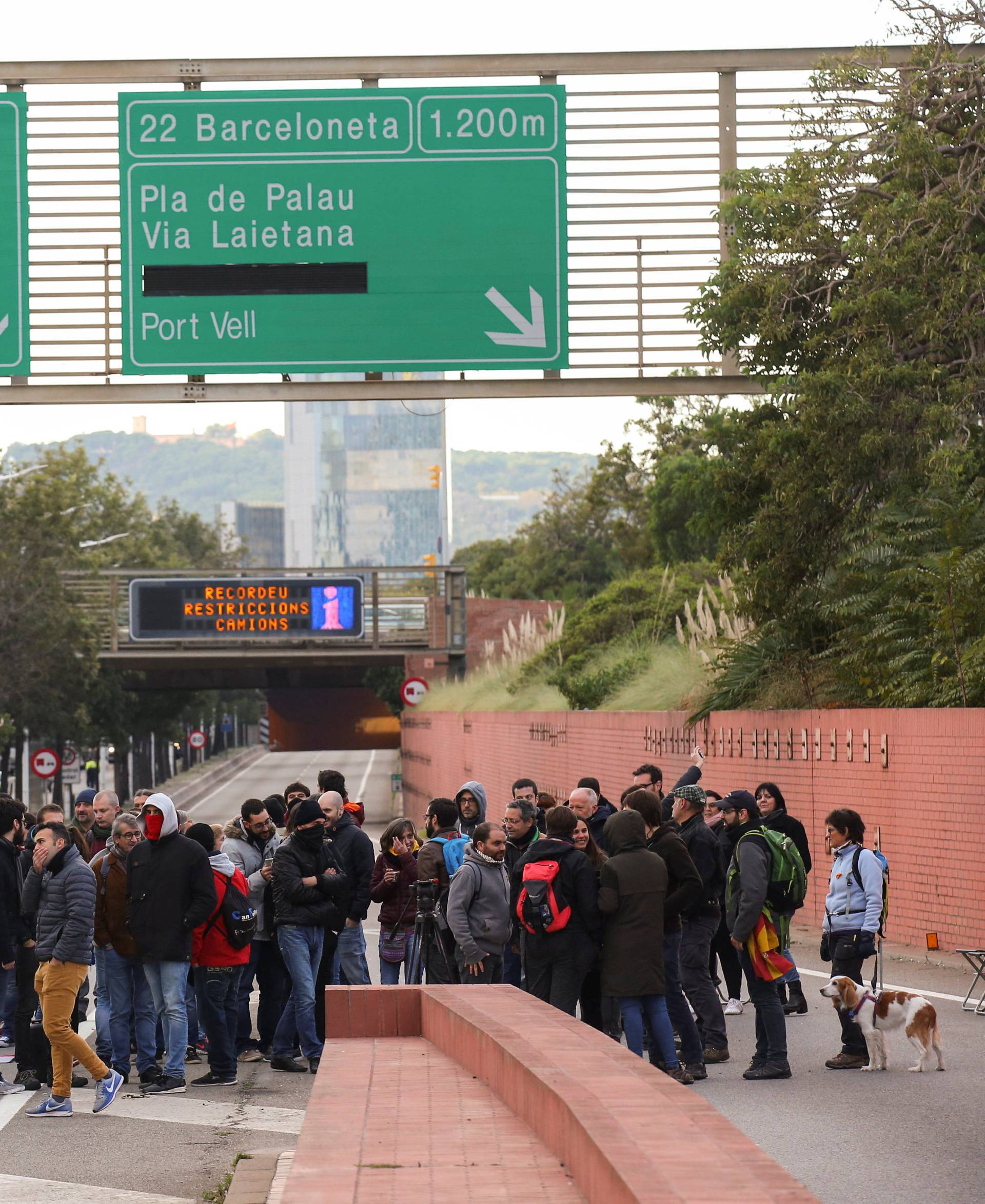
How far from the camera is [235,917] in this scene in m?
11.6

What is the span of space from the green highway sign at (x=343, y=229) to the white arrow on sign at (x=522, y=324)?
14mm

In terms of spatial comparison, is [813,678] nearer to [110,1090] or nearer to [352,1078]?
[110,1090]

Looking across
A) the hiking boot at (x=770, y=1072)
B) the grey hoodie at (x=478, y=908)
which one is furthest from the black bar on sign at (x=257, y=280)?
the hiking boot at (x=770, y=1072)

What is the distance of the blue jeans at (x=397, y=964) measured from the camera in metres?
12.8

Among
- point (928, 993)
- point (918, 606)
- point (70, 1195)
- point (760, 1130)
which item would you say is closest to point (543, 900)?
point (760, 1130)

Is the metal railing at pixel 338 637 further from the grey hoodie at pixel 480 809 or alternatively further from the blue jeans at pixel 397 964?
the grey hoodie at pixel 480 809

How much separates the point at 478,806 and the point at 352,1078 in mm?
4942

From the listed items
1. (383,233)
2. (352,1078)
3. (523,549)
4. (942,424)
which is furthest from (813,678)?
(523,549)

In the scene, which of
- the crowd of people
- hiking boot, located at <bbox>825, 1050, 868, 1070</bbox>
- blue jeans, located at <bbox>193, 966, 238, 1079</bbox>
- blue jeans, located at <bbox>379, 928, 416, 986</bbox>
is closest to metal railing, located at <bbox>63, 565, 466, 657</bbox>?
blue jeans, located at <bbox>379, 928, 416, 986</bbox>

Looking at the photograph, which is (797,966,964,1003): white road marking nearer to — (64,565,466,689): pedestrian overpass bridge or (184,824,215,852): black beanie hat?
(184,824,215,852): black beanie hat

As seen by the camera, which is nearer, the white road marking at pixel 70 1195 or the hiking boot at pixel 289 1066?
the white road marking at pixel 70 1195

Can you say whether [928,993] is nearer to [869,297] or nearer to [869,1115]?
[869,1115]

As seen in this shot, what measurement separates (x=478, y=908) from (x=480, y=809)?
6.00 ft

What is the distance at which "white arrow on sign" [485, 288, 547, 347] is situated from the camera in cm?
1553
